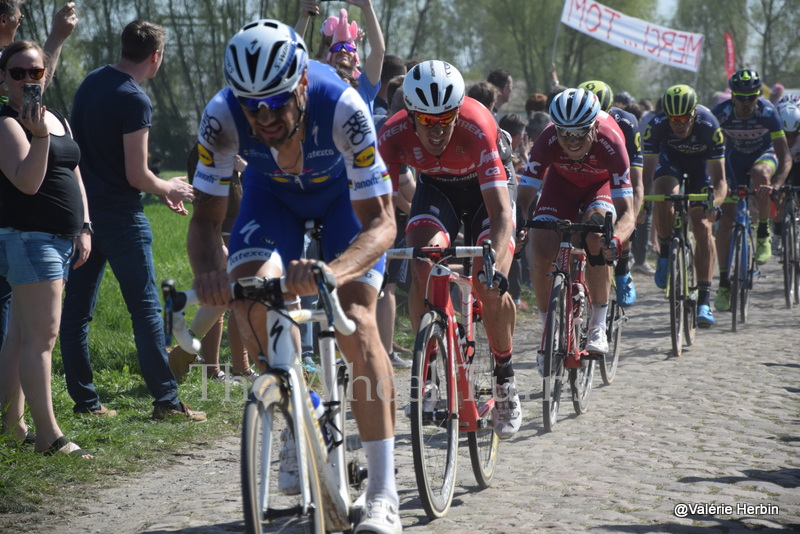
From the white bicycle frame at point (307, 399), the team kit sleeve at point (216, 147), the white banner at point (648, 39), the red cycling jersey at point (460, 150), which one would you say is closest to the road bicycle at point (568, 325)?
the red cycling jersey at point (460, 150)

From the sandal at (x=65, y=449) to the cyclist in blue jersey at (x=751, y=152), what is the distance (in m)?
8.14

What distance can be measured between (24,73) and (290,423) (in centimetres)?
276

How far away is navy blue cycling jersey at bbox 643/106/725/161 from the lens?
9693 millimetres

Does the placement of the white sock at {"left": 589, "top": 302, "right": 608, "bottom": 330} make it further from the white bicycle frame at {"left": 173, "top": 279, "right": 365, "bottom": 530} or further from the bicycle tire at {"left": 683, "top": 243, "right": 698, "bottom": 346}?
the white bicycle frame at {"left": 173, "top": 279, "right": 365, "bottom": 530}

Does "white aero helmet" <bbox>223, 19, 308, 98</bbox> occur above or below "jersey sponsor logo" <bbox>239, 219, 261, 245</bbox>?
above

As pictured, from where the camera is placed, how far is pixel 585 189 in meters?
7.53

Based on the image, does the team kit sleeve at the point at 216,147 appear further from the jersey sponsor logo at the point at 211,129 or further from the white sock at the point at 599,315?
the white sock at the point at 599,315

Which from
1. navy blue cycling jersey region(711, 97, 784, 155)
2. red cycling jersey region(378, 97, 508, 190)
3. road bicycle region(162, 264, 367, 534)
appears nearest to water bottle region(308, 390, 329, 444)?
road bicycle region(162, 264, 367, 534)

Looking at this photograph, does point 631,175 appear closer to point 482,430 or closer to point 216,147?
point 482,430

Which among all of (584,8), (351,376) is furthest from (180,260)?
(584,8)

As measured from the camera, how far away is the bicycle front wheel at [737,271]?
1051 cm

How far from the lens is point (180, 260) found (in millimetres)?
12281

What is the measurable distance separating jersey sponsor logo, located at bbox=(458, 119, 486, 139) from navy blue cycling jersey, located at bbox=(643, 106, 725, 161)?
5.16 meters

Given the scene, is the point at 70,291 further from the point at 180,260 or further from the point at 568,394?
the point at 180,260
